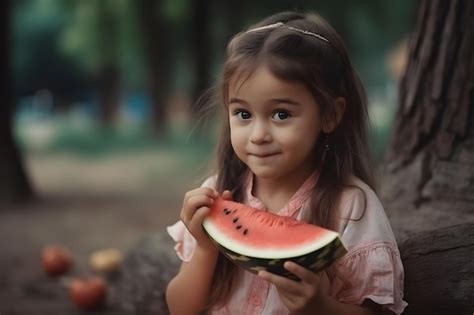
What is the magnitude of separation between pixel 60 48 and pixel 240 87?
23306 mm

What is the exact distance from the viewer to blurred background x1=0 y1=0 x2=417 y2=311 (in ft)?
27.2

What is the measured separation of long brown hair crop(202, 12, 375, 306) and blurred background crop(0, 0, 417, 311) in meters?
0.48

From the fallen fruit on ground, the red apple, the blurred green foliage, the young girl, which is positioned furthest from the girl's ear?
the blurred green foliage

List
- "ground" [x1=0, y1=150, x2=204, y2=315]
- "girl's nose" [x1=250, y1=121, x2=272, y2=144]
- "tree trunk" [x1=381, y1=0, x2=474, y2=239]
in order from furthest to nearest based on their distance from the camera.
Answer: "ground" [x1=0, y1=150, x2=204, y2=315]
"tree trunk" [x1=381, y1=0, x2=474, y2=239]
"girl's nose" [x1=250, y1=121, x2=272, y2=144]

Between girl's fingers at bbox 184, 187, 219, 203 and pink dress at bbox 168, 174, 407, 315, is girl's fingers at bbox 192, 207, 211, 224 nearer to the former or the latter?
girl's fingers at bbox 184, 187, 219, 203

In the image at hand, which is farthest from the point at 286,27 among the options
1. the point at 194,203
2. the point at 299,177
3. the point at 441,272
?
the point at 441,272

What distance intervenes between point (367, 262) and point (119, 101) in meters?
20.5

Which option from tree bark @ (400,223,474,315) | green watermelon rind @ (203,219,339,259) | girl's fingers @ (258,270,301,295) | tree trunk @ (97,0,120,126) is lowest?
tree trunk @ (97,0,120,126)

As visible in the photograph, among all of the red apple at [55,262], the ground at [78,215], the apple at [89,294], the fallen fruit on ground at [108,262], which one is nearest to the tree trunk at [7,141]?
the ground at [78,215]

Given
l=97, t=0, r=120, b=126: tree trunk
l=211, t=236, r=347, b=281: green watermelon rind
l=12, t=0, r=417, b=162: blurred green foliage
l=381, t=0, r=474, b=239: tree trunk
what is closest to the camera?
l=211, t=236, r=347, b=281: green watermelon rind

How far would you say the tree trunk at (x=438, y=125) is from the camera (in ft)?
11.7

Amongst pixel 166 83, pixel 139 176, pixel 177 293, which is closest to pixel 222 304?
pixel 177 293

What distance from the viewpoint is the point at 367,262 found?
2.27 metres

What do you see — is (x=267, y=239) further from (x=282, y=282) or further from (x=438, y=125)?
(x=438, y=125)
